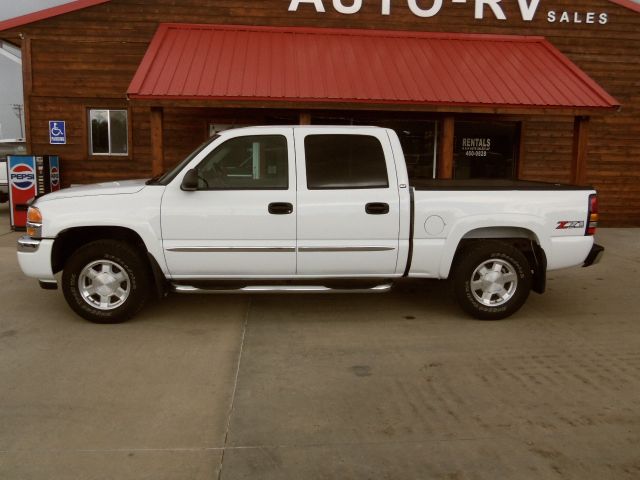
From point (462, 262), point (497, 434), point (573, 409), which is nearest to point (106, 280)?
point (462, 262)

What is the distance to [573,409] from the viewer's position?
13.2 feet

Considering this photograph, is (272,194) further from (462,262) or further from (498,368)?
(498,368)

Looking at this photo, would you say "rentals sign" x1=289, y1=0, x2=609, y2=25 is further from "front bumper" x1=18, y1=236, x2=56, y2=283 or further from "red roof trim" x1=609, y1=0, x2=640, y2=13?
"front bumper" x1=18, y1=236, x2=56, y2=283

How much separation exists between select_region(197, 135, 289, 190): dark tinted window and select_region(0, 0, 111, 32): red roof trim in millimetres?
8727

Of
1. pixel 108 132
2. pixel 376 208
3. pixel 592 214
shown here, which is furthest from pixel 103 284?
pixel 108 132

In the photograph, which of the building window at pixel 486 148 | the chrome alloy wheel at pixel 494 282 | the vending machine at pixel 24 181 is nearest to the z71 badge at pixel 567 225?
the chrome alloy wheel at pixel 494 282

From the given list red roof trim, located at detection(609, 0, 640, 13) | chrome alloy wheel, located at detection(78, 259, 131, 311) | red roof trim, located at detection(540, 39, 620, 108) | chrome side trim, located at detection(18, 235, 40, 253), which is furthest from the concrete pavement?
red roof trim, located at detection(609, 0, 640, 13)

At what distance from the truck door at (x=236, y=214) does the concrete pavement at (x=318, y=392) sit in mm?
650

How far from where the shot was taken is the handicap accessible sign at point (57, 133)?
1288cm

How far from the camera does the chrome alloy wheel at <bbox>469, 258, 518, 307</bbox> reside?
6012mm

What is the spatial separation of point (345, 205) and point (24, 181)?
9136 mm

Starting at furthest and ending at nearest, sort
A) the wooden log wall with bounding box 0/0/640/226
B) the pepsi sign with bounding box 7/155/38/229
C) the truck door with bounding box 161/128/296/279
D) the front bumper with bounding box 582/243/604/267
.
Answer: the wooden log wall with bounding box 0/0/640/226 < the pepsi sign with bounding box 7/155/38/229 < the front bumper with bounding box 582/243/604/267 < the truck door with bounding box 161/128/296/279

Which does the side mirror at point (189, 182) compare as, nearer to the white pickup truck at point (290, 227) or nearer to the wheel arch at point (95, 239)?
the white pickup truck at point (290, 227)

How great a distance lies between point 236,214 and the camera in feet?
18.5
